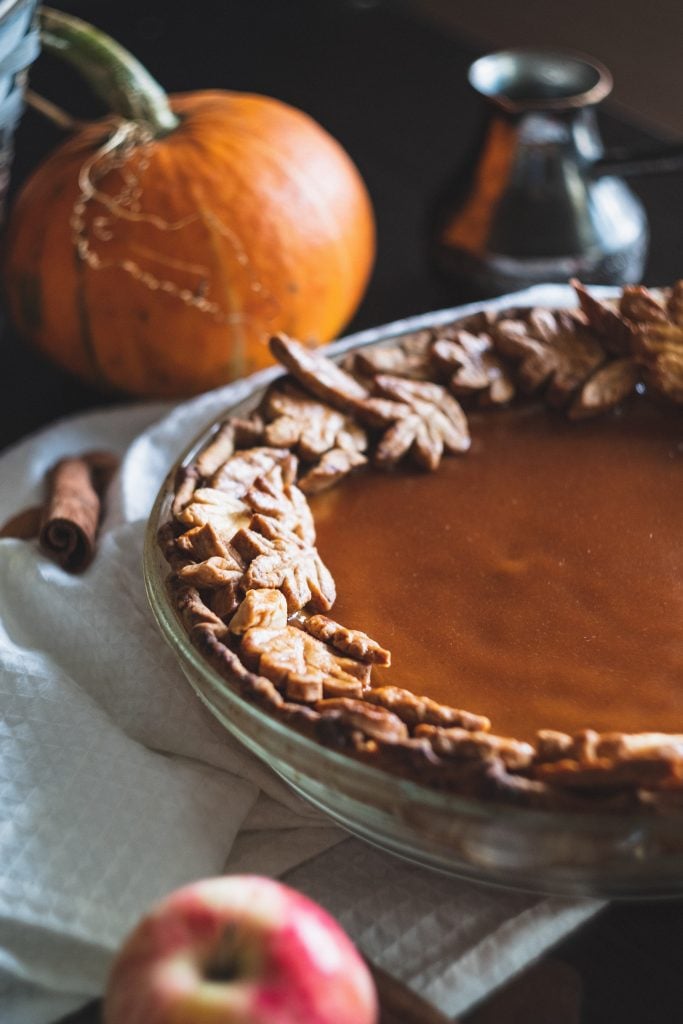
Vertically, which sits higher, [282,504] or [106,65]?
[106,65]

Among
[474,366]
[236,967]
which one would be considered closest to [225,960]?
[236,967]

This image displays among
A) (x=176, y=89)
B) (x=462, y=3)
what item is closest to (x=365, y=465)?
(x=176, y=89)

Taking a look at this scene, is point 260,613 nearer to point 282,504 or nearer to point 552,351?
point 282,504

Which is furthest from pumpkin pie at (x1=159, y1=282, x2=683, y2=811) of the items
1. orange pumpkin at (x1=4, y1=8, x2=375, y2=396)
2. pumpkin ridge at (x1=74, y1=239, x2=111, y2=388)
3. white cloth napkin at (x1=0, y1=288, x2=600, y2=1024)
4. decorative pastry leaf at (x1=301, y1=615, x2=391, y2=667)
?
pumpkin ridge at (x1=74, y1=239, x2=111, y2=388)

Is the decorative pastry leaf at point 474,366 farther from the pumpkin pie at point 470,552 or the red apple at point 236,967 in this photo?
the red apple at point 236,967

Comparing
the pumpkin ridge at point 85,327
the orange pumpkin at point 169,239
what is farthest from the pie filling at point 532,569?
the pumpkin ridge at point 85,327
